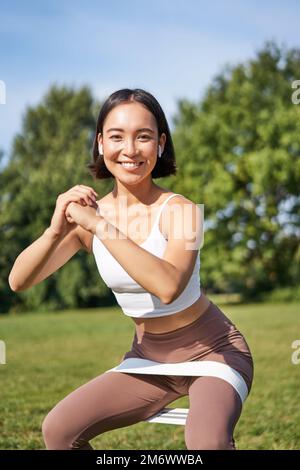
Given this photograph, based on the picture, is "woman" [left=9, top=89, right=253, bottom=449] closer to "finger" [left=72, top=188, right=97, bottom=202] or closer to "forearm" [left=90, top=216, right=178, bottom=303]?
"finger" [left=72, top=188, right=97, bottom=202]

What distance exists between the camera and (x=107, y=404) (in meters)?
2.99

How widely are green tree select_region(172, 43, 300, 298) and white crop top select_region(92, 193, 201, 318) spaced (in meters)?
29.6

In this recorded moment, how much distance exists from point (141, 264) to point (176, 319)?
0.56 metres

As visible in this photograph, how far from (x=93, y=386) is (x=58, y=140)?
44.0 metres

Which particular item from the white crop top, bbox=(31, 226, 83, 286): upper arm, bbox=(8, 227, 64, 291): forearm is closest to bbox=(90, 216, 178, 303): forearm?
the white crop top

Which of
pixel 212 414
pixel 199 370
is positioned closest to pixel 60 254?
pixel 199 370

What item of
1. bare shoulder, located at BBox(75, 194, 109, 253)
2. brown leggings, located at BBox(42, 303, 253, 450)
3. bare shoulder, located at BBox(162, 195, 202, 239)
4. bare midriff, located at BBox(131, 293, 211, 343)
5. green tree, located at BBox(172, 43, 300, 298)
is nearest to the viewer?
bare shoulder, located at BBox(162, 195, 202, 239)

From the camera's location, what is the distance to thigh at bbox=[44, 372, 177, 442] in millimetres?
2922

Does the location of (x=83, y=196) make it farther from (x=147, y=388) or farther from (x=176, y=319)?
(x=147, y=388)

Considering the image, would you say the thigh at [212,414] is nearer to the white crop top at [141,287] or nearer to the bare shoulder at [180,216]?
the white crop top at [141,287]

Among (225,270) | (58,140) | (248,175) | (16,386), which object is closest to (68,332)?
(16,386)

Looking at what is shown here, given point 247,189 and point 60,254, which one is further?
point 247,189

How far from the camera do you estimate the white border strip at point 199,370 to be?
2.85 m
